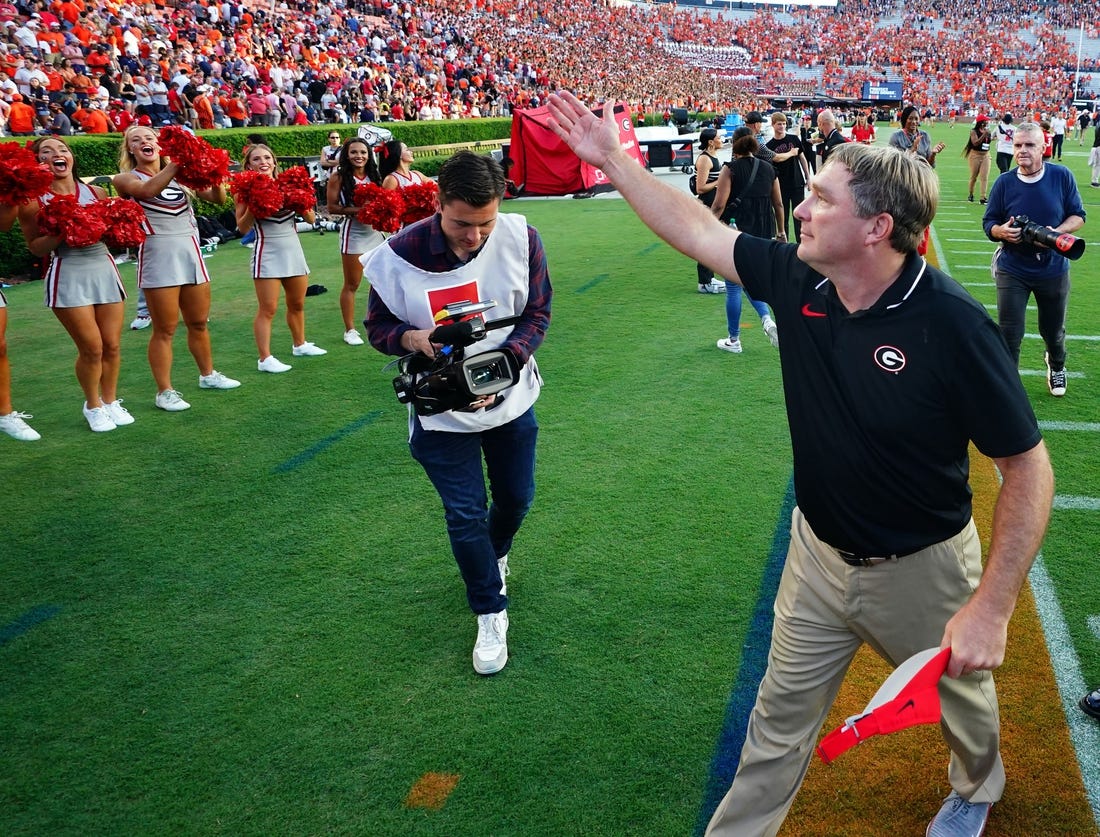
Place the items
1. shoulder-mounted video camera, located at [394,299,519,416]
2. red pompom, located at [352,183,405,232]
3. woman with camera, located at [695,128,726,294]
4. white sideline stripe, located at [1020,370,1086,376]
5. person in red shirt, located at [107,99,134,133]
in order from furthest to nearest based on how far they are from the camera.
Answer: person in red shirt, located at [107,99,134,133], woman with camera, located at [695,128,726,294], red pompom, located at [352,183,405,232], white sideline stripe, located at [1020,370,1086,376], shoulder-mounted video camera, located at [394,299,519,416]

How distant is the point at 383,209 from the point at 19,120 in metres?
10.8

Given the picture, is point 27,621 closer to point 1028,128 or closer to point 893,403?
point 893,403

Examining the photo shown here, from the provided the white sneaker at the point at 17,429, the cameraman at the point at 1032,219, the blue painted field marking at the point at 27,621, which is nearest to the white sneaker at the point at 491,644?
the blue painted field marking at the point at 27,621

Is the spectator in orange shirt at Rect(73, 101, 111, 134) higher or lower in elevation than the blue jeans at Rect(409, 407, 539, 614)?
higher

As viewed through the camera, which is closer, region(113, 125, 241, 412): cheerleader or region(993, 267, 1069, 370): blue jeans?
region(993, 267, 1069, 370): blue jeans

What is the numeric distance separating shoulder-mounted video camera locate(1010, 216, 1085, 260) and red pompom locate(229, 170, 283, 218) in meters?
5.51

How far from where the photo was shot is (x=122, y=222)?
6055 millimetres

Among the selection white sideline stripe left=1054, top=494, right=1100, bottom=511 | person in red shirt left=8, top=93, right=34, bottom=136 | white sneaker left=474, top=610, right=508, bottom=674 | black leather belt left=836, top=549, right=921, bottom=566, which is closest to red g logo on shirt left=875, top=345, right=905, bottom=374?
black leather belt left=836, top=549, right=921, bottom=566

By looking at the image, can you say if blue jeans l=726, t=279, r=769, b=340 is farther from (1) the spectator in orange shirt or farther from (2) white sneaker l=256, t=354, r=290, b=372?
(1) the spectator in orange shirt

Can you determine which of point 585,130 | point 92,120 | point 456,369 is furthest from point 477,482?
point 92,120

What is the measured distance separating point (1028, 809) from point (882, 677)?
0.79m

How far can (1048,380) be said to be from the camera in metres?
6.77

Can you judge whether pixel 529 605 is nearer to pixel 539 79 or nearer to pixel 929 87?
pixel 539 79

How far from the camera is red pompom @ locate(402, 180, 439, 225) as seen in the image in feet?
25.2
